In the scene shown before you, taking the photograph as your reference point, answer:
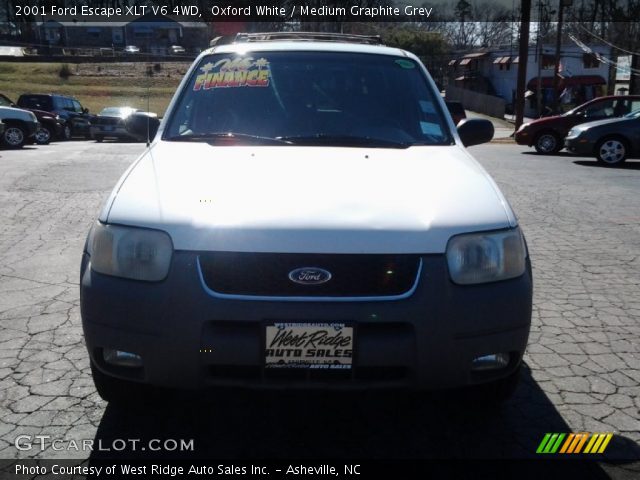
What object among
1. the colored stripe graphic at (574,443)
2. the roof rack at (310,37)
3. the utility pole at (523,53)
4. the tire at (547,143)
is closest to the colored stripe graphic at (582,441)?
the colored stripe graphic at (574,443)

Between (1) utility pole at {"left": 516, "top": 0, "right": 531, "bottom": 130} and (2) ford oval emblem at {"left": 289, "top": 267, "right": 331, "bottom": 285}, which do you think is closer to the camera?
(2) ford oval emblem at {"left": 289, "top": 267, "right": 331, "bottom": 285}

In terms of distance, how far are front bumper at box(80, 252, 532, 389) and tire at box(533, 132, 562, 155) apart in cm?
1591

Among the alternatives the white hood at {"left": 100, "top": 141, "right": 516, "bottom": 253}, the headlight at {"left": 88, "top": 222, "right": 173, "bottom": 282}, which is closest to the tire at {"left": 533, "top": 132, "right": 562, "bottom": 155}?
the white hood at {"left": 100, "top": 141, "right": 516, "bottom": 253}

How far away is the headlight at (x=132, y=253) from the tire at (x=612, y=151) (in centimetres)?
1351

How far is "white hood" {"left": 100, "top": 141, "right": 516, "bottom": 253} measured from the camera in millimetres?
2459

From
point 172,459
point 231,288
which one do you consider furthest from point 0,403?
point 231,288

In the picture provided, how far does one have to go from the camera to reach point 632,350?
3.88 meters

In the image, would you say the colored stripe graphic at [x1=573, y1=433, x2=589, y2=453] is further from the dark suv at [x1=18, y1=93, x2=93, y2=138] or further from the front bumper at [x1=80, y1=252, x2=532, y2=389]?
the dark suv at [x1=18, y1=93, x2=93, y2=138]

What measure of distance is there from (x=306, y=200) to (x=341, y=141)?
3.06ft

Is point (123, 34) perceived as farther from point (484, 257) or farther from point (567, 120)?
point (484, 257)

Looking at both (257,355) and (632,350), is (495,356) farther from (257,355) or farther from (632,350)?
(632,350)

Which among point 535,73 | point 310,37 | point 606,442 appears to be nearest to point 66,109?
point 310,37

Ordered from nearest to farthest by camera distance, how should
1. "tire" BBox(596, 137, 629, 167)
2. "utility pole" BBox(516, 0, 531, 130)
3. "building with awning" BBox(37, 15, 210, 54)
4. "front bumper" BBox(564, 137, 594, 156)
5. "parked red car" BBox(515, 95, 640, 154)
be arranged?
"tire" BBox(596, 137, 629, 167) → "front bumper" BBox(564, 137, 594, 156) → "parked red car" BBox(515, 95, 640, 154) → "utility pole" BBox(516, 0, 531, 130) → "building with awning" BBox(37, 15, 210, 54)

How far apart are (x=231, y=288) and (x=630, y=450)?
183 centimetres
